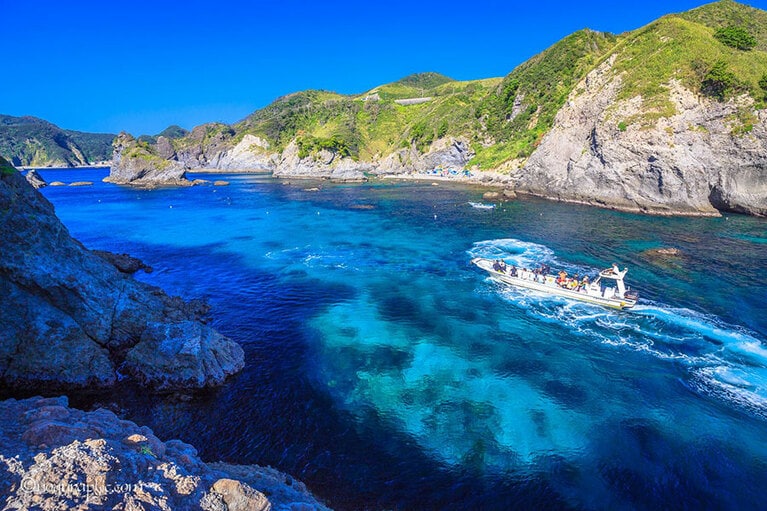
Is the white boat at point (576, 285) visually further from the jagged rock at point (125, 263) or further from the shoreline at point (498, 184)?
the shoreline at point (498, 184)

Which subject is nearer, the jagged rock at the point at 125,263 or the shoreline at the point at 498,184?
the jagged rock at the point at 125,263

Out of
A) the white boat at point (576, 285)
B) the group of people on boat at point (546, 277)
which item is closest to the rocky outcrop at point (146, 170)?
the group of people on boat at point (546, 277)

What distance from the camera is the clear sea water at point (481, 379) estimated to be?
16359mm

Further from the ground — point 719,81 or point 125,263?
point 719,81

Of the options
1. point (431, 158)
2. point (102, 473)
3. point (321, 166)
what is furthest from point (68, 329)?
point (321, 166)

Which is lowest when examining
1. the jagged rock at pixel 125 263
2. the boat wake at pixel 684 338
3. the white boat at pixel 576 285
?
the boat wake at pixel 684 338

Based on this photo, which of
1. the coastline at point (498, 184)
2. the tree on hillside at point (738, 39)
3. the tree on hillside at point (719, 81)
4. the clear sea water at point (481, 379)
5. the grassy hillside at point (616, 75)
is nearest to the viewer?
the clear sea water at point (481, 379)

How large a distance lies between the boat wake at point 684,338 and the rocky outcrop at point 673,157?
4675cm

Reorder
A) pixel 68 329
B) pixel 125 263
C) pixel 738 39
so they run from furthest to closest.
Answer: pixel 738 39
pixel 125 263
pixel 68 329

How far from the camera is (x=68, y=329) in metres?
21.4

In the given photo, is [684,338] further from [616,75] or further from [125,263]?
[616,75]

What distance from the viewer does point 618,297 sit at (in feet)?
105

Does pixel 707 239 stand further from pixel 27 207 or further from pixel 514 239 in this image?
pixel 27 207

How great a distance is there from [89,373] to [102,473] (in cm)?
1619
